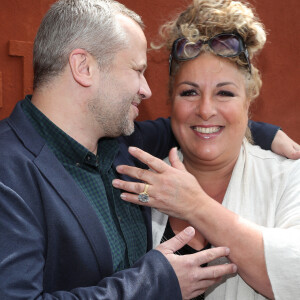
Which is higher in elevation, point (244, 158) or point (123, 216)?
point (244, 158)

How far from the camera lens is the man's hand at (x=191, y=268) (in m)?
1.29

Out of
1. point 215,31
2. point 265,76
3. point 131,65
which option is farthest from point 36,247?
point 265,76

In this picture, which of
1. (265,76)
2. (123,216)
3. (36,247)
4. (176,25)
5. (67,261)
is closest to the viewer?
(36,247)

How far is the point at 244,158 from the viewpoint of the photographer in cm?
183

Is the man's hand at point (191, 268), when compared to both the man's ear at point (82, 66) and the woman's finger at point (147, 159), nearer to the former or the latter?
the woman's finger at point (147, 159)

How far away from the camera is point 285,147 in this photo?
5.92ft

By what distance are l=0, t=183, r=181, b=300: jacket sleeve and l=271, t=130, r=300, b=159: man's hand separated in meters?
0.79

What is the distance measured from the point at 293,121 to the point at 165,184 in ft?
6.90

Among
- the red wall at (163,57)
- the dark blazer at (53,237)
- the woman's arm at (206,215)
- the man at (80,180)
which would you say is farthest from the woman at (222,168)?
the red wall at (163,57)

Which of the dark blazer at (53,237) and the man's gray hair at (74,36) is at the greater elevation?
the man's gray hair at (74,36)

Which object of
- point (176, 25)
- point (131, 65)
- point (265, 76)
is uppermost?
point (176, 25)

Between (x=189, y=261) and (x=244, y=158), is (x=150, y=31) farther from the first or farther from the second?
(x=189, y=261)

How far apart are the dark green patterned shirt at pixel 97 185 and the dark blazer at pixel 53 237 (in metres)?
0.07

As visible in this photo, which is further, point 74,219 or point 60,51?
point 60,51
